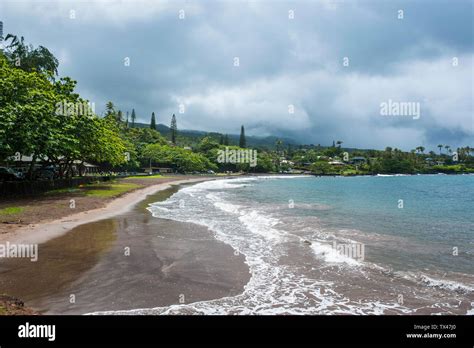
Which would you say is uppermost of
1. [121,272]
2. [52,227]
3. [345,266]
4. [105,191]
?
[105,191]

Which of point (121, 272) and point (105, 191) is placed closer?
point (121, 272)

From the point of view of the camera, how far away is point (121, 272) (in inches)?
427

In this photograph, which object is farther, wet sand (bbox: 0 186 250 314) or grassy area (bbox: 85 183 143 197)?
grassy area (bbox: 85 183 143 197)

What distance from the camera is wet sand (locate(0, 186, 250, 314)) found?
8.55m

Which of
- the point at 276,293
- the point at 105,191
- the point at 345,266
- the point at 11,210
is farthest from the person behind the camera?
the point at 105,191

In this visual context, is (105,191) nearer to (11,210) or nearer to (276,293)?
(11,210)

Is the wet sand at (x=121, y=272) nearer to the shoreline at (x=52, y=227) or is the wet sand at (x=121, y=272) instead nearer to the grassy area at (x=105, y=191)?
the shoreline at (x=52, y=227)

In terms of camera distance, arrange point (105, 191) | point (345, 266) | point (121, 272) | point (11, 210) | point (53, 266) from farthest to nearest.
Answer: point (105, 191), point (11, 210), point (345, 266), point (53, 266), point (121, 272)

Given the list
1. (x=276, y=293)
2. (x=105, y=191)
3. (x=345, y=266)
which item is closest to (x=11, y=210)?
(x=105, y=191)

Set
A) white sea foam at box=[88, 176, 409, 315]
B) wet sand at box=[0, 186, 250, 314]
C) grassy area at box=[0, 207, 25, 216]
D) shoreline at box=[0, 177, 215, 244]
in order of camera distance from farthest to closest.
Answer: grassy area at box=[0, 207, 25, 216], shoreline at box=[0, 177, 215, 244], wet sand at box=[0, 186, 250, 314], white sea foam at box=[88, 176, 409, 315]

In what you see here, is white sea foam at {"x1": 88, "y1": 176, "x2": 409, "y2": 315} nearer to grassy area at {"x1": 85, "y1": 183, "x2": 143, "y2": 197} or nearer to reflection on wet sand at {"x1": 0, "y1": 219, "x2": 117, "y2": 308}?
reflection on wet sand at {"x1": 0, "y1": 219, "x2": 117, "y2": 308}

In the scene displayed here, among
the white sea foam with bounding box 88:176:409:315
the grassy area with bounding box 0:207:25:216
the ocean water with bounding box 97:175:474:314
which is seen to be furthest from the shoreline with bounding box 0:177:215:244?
the white sea foam with bounding box 88:176:409:315

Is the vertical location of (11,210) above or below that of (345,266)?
above

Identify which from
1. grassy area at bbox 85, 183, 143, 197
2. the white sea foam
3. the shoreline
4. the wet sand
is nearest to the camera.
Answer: the white sea foam
